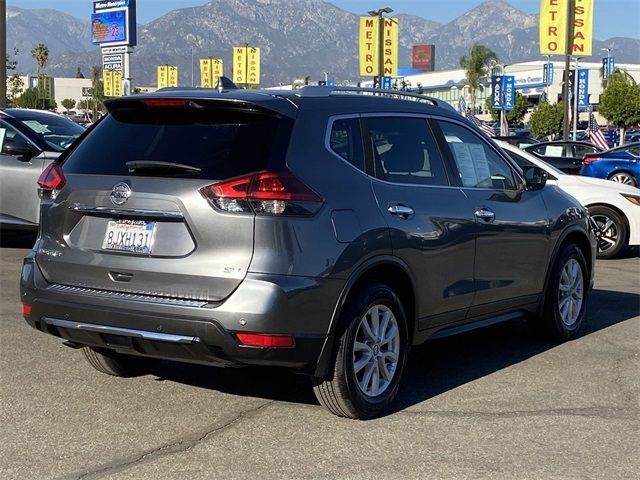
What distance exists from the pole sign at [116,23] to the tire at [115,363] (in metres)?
23.7

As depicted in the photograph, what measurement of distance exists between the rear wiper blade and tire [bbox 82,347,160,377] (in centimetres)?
139

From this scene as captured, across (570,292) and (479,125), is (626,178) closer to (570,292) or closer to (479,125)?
(479,125)

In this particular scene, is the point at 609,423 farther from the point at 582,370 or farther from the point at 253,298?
the point at 253,298

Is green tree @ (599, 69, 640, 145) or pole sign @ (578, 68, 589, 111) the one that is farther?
pole sign @ (578, 68, 589, 111)

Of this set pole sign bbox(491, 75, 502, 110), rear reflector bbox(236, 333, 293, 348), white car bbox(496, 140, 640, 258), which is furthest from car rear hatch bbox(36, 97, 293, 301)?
pole sign bbox(491, 75, 502, 110)

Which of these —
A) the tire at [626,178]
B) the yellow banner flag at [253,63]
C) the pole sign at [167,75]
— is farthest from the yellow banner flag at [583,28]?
the pole sign at [167,75]

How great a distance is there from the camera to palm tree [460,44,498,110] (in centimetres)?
10138

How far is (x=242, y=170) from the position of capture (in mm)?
4457

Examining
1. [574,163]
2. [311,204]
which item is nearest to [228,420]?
[311,204]

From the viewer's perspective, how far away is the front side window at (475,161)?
5922mm

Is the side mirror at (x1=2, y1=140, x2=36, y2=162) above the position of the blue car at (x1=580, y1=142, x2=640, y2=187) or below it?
above

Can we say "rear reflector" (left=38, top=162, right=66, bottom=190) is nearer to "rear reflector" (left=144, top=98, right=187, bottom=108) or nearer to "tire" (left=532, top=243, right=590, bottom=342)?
"rear reflector" (left=144, top=98, right=187, bottom=108)

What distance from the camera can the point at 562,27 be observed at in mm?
24953

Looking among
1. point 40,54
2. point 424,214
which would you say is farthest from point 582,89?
point 40,54
